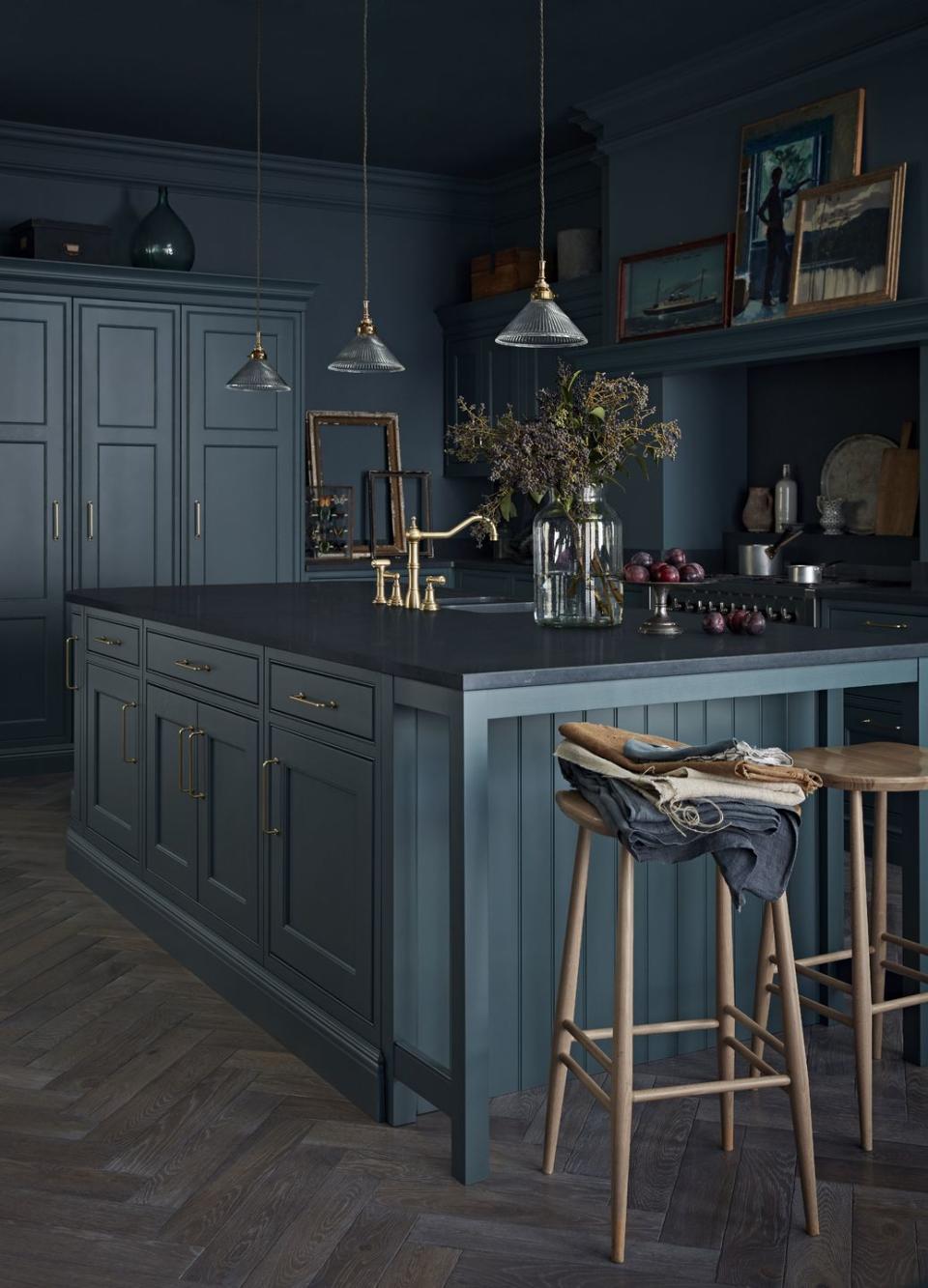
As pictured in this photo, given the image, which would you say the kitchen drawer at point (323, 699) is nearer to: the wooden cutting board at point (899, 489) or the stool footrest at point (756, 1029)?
the stool footrest at point (756, 1029)

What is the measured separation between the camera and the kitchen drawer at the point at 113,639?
A: 4.23m

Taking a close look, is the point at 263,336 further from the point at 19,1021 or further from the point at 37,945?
the point at 19,1021

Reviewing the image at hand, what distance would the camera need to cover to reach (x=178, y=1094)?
2.93 meters

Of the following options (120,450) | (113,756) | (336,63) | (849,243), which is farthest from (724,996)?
(120,450)

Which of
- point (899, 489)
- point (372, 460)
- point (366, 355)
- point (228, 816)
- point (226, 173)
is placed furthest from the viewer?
point (372, 460)

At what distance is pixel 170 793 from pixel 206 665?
0.51 meters

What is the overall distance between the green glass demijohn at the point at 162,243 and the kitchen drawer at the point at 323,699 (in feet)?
13.4

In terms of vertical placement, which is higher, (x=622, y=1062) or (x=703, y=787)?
(x=703, y=787)

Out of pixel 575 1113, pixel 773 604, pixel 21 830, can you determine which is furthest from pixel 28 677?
pixel 575 1113

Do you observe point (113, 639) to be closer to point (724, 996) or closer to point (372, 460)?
point (724, 996)

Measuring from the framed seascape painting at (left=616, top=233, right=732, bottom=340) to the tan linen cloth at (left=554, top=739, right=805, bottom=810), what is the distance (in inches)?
159

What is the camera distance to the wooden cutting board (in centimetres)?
556

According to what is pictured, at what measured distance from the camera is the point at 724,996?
2646 millimetres

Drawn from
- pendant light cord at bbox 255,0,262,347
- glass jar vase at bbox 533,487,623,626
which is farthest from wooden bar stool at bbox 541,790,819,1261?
pendant light cord at bbox 255,0,262,347
